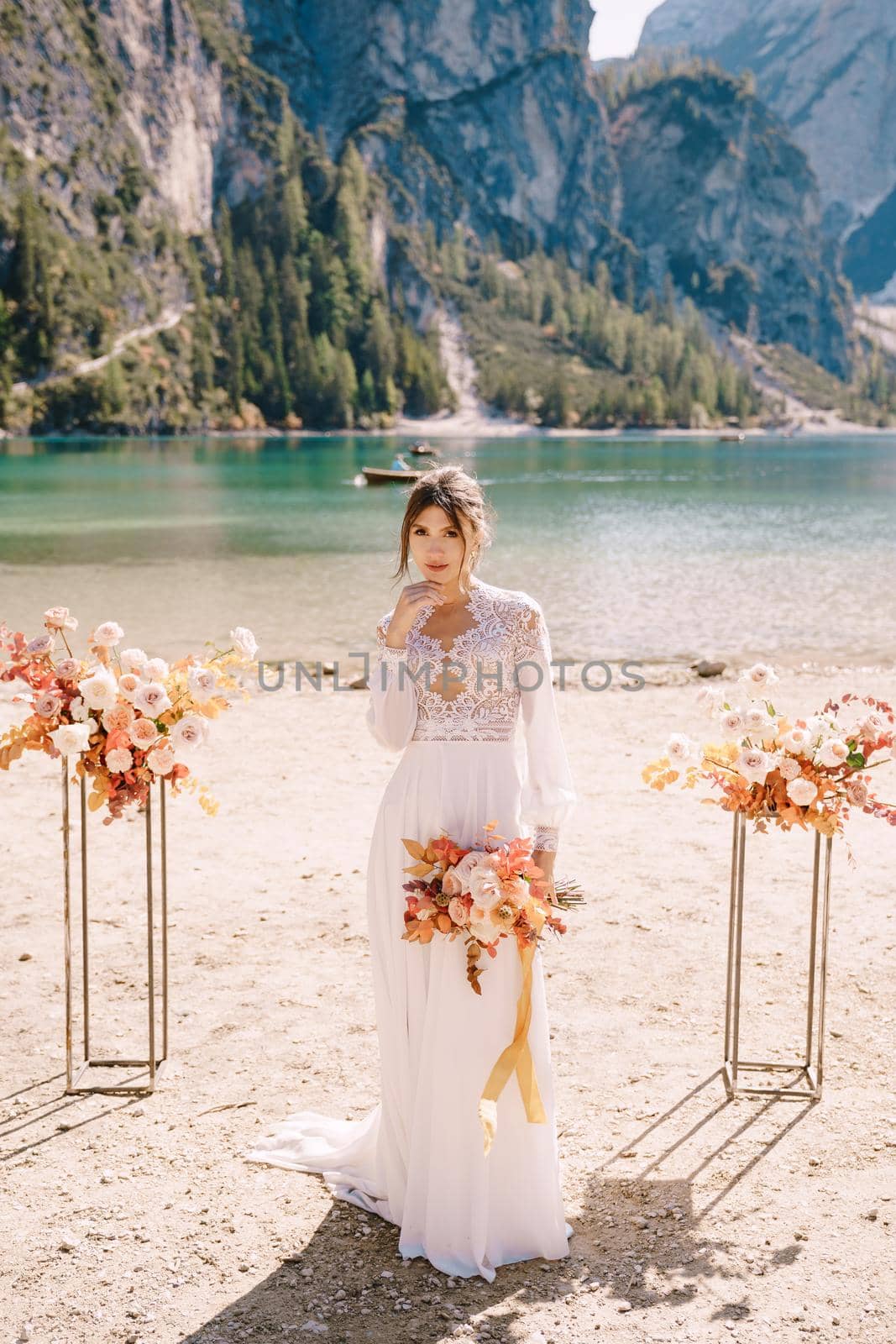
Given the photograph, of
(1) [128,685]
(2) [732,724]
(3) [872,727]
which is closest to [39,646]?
(1) [128,685]

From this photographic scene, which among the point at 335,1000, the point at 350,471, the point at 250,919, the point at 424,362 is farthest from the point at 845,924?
the point at 424,362

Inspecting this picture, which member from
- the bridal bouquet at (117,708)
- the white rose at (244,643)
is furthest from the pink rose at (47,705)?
the white rose at (244,643)

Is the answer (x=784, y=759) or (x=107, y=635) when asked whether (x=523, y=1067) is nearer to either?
(x=784, y=759)

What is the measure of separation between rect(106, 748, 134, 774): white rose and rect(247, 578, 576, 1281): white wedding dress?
1.21 metres

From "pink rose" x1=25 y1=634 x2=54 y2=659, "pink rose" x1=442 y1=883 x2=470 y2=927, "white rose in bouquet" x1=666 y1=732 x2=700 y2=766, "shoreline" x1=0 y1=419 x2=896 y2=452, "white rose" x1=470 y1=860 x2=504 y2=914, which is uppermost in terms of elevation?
"shoreline" x1=0 y1=419 x2=896 y2=452

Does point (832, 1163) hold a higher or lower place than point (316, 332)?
lower

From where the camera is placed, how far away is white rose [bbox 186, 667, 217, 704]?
16.7ft

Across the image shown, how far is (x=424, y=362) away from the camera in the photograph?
180m

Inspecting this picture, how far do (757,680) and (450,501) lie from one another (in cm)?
178

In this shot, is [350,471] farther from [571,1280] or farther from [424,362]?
[424,362]

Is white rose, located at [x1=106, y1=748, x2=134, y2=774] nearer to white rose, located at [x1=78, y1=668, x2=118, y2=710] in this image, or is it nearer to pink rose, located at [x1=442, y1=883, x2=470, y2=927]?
white rose, located at [x1=78, y1=668, x2=118, y2=710]

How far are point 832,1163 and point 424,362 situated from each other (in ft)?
597

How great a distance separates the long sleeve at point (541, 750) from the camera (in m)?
4.29

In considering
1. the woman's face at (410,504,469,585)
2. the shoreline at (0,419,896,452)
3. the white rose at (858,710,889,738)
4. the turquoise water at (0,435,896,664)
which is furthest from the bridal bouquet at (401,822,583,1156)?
the shoreline at (0,419,896,452)
